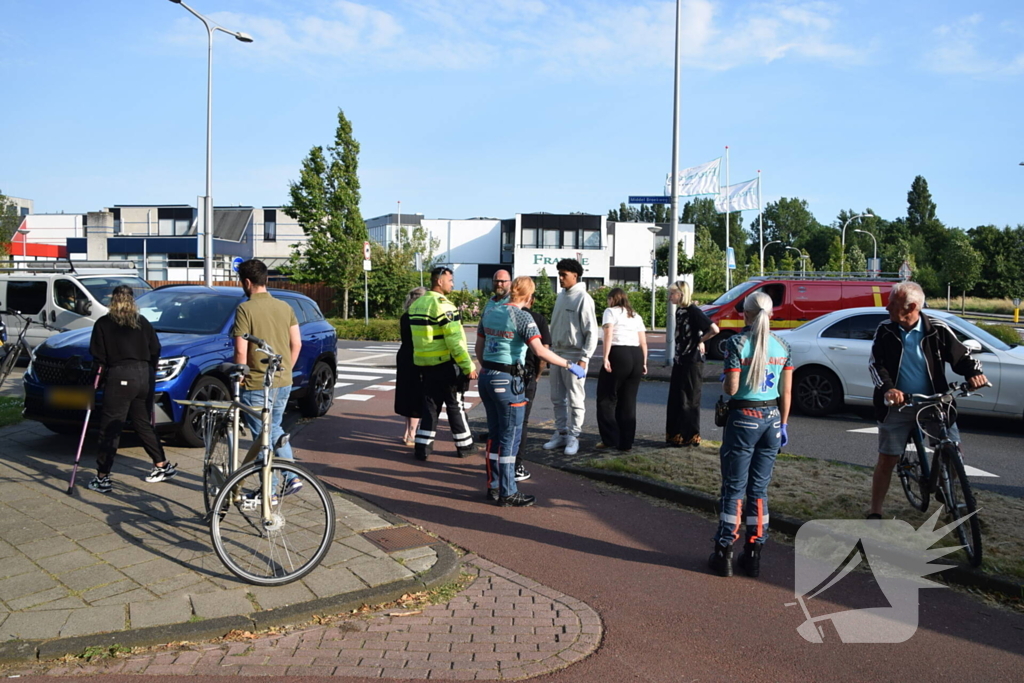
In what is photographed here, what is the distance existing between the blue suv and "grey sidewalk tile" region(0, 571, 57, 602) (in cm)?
231

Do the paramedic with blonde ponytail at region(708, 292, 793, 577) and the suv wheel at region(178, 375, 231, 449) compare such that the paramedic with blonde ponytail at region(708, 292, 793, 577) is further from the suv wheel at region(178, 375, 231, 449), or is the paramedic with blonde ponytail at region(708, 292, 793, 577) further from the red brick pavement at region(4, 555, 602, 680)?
the suv wheel at region(178, 375, 231, 449)

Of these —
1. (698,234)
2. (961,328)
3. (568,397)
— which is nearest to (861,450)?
(961,328)

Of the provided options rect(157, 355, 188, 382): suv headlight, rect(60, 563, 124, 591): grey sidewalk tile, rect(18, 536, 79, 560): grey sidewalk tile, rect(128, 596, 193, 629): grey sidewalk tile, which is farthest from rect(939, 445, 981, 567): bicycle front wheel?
rect(157, 355, 188, 382): suv headlight

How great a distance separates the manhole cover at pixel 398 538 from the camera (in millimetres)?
5332

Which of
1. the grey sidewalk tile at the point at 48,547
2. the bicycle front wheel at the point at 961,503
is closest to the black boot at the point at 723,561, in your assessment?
the bicycle front wheel at the point at 961,503

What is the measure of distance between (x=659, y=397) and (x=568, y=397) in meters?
5.50

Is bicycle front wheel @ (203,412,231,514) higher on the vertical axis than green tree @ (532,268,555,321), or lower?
lower

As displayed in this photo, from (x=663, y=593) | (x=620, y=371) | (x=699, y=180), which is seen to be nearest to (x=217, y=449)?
(x=663, y=593)

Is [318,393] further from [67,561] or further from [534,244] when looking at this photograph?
[534,244]

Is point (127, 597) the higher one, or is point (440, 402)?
point (440, 402)

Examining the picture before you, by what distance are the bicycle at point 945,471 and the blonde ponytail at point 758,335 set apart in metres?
1.25

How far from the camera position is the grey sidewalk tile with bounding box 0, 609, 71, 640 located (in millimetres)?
3852

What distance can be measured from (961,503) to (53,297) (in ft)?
51.4

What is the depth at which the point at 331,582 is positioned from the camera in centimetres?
463
